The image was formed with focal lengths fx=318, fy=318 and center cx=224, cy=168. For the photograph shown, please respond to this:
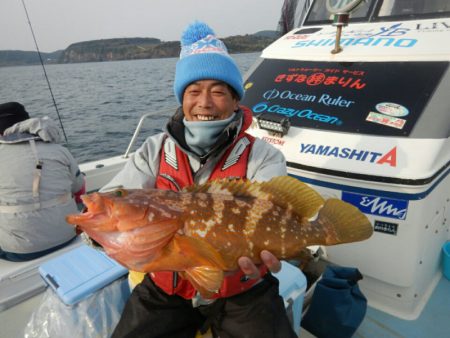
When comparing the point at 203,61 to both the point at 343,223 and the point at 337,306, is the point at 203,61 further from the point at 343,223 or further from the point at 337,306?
the point at 337,306

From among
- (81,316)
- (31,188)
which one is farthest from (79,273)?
(31,188)

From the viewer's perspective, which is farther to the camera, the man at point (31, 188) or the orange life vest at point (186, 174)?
the man at point (31, 188)

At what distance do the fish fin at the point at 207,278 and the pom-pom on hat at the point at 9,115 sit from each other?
126 inches

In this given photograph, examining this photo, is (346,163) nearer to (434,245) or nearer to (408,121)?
(408,121)

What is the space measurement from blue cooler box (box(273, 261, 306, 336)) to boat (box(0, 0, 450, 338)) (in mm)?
782

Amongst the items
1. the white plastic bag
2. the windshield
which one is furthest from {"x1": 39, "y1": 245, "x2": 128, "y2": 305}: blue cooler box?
the windshield

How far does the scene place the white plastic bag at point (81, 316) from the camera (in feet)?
8.02

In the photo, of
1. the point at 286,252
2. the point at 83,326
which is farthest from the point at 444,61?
the point at 83,326

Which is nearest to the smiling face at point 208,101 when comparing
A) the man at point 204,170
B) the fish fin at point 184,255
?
the man at point 204,170

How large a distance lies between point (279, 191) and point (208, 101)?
866 mm

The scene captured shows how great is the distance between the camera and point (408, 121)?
3.25m

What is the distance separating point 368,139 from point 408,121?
1.41 feet

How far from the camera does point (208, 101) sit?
7.46 ft

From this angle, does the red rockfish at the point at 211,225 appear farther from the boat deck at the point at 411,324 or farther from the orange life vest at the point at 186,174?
the boat deck at the point at 411,324
